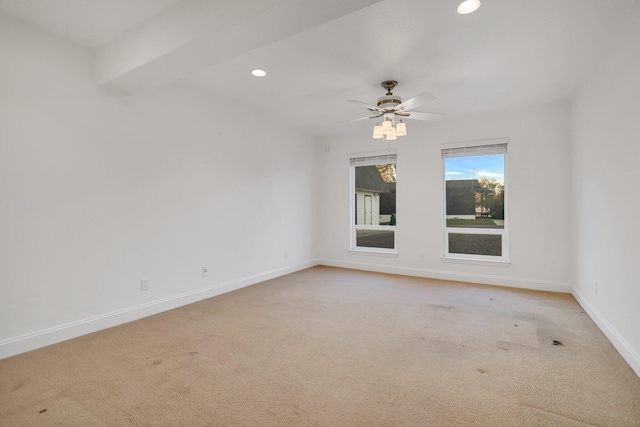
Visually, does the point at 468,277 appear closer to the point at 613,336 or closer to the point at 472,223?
the point at 472,223

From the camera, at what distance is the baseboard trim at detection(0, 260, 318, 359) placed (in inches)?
99.5

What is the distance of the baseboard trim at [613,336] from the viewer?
225 centimetres

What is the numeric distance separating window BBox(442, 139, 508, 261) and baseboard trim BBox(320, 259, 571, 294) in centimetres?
31

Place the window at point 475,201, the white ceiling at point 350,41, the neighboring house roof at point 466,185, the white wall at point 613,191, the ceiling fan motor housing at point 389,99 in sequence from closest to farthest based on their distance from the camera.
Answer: the white ceiling at point 350,41 < the white wall at point 613,191 < the ceiling fan motor housing at point 389,99 < the window at point 475,201 < the neighboring house roof at point 466,185

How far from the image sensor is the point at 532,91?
12.8 ft

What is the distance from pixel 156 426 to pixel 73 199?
2.25m

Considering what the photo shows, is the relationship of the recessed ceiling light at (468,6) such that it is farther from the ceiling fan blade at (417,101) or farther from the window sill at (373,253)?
the window sill at (373,253)

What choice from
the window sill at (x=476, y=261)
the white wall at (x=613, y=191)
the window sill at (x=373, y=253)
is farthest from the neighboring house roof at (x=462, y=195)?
the white wall at (x=613, y=191)

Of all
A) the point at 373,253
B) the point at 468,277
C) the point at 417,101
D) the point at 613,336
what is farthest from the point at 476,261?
the point at 417,101

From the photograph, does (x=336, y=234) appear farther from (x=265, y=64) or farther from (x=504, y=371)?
(x=504, y=371)

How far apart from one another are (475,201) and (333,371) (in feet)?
13.1

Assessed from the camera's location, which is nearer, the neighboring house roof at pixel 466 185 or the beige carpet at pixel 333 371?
the beige carpet at pixel 333 371

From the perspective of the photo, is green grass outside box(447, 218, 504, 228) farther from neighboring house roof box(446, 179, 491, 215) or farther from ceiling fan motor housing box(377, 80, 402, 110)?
ceiling fan motor housing box(377, 80, 402, 110)

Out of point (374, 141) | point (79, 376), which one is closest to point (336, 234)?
point (374, 141)
